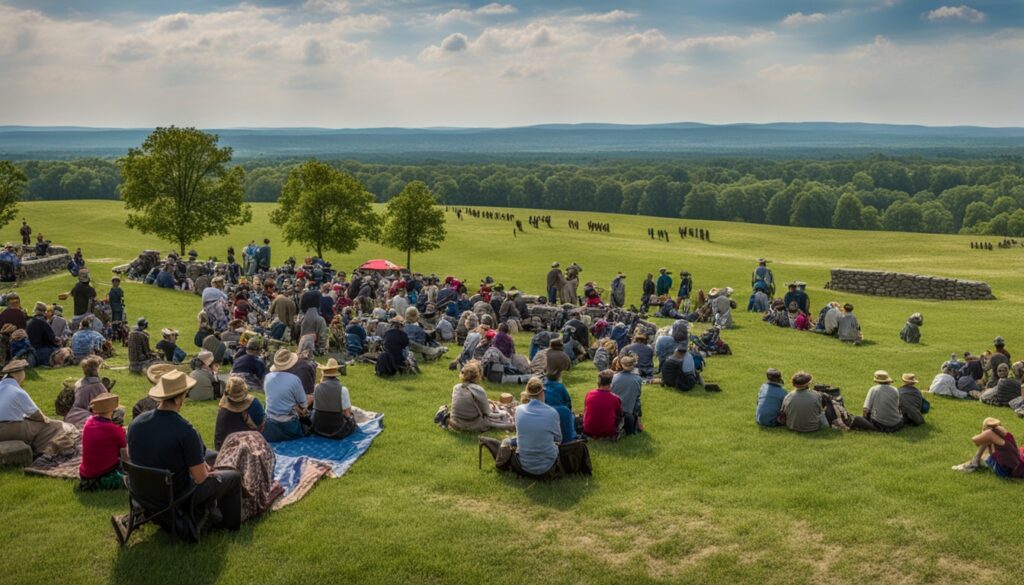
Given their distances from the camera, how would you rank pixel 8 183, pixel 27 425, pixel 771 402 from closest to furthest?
1. pixel 27 425
2. pixel 771 402
3. pixel 8 183

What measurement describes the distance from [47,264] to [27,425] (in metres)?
26.4

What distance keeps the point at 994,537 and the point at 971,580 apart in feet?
3.79

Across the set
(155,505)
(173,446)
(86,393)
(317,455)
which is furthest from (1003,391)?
(86,393)

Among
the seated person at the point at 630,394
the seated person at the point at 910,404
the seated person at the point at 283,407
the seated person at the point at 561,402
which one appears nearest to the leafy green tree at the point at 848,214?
the seated person at the point at 910,404

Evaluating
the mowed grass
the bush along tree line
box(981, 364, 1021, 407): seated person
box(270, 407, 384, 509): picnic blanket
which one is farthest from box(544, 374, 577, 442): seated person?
the bush along tree line

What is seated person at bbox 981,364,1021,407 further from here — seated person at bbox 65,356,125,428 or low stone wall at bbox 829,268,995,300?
low stone wall at bbox 829,268,995,300

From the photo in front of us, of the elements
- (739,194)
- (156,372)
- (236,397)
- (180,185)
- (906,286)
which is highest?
(180,185)

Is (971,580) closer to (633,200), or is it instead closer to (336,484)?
(336,484)

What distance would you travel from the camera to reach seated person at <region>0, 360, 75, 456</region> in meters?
10.4

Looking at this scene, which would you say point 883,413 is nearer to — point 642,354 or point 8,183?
point 642,354

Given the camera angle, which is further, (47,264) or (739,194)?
(739,194)

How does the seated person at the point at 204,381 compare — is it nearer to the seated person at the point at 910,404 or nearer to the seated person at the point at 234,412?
the seated person at the point at 234,412

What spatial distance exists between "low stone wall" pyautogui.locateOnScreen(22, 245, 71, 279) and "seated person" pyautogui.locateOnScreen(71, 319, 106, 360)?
17056 millimetres

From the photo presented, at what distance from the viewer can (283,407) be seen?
39.3 ft
